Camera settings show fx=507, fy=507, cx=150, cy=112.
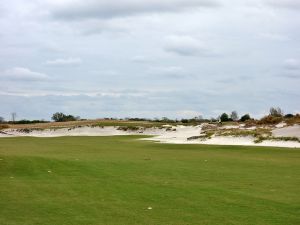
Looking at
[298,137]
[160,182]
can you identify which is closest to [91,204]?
[160,182]

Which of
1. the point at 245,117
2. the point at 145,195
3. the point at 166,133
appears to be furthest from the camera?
the point at 245,117

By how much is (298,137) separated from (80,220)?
4119cm

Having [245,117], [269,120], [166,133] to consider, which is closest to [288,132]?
[269,120]

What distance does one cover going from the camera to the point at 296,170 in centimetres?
2255

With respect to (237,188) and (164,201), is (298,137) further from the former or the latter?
(164,201)

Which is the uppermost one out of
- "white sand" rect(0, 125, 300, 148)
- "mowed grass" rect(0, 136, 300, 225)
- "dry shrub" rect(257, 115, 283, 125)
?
"dry shrub" rect(257, 115, 283, 125)

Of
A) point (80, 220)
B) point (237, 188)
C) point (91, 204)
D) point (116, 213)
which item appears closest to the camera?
point (80, 220)

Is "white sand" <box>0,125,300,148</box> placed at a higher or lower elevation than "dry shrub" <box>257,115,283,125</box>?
lower

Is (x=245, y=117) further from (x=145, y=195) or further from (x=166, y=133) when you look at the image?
(x=145, y=195)

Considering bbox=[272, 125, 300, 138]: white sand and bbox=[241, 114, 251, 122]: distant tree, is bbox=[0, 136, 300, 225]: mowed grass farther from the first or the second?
bbox=[241, 114, 251, 122]: distant tree

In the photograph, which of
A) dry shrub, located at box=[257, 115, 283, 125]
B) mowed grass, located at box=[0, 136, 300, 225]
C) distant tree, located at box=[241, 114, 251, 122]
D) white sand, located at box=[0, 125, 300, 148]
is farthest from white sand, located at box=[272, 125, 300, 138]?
distant tree, located at box=[241, 114, 251, 122]

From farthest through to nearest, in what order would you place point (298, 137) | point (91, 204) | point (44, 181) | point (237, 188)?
point (298, 137) → point (44, 181) → point (237, 188) → point (91, 204)

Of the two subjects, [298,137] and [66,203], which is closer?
[66,203]

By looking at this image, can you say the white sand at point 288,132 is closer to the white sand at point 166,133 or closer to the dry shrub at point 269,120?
the white sand at point 166,133
